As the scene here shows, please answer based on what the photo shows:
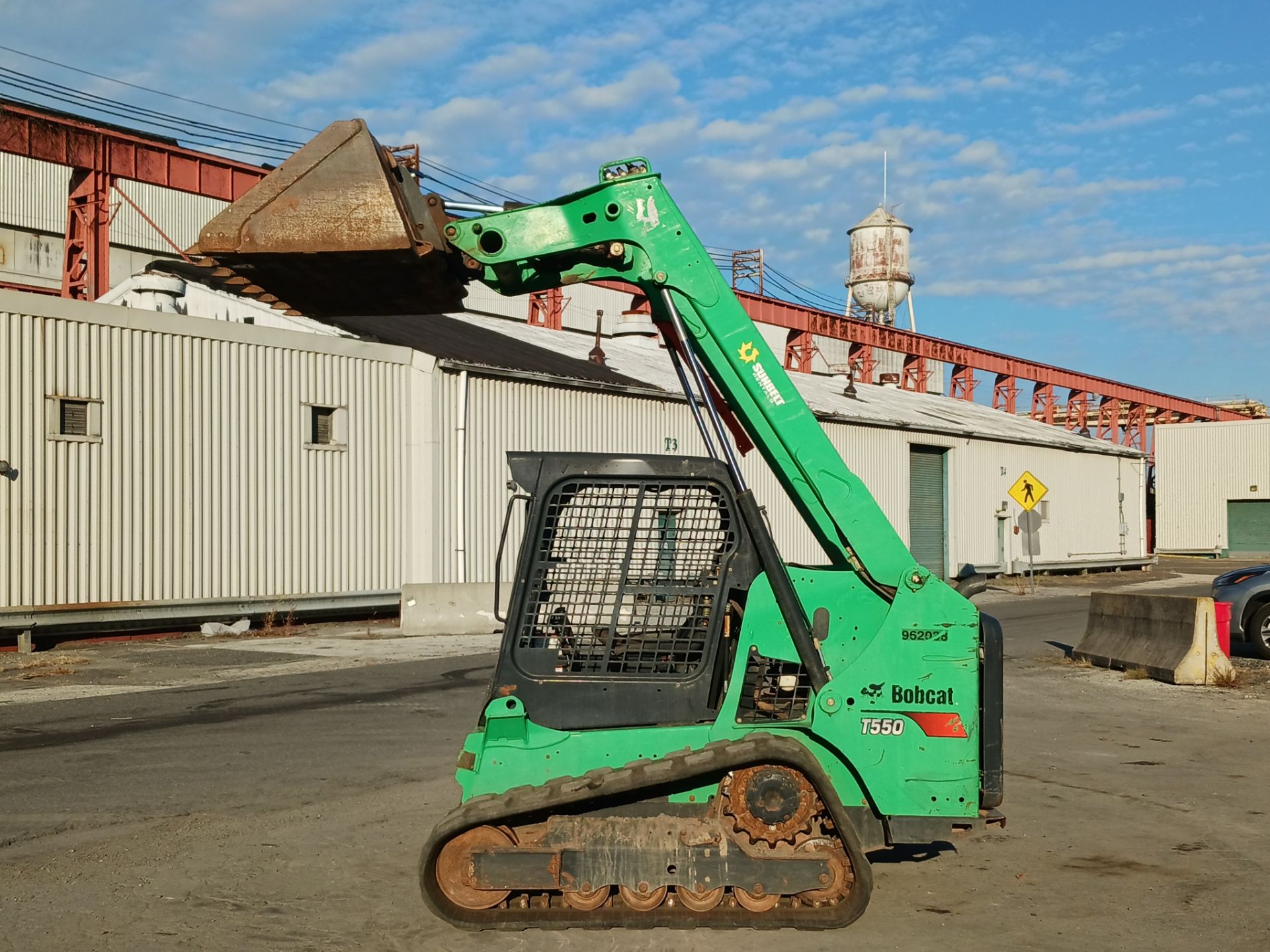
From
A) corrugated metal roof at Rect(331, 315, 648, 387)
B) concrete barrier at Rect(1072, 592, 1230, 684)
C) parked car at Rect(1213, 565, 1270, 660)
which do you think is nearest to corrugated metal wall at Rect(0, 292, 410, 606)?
corrugated metal roof at Rect(331, 315, 648, 387)

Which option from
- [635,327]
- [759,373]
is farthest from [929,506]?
[759,373]

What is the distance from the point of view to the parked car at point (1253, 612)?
16109 millimetres

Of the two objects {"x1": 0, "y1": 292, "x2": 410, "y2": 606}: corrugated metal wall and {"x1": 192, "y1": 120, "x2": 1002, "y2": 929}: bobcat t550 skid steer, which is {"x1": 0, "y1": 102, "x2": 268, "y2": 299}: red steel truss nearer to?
{"x1": 0, "y1": 292, "x2": 410, "y2": 606}: corrugated metal wall

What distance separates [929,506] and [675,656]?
118 feet

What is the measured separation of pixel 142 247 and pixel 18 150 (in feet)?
83.6

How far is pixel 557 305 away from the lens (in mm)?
42156

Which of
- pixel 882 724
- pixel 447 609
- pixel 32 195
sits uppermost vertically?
pixel 32 195

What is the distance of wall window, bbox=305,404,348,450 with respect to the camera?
70.0 ft

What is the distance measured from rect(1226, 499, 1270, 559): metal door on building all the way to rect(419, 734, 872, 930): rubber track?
2380 inches

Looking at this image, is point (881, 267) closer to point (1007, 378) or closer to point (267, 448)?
point (1007, 378)

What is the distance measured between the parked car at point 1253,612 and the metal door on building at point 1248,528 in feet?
154

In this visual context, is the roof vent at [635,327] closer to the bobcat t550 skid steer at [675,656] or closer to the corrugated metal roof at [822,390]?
the corrugated metal roof at [822,390]

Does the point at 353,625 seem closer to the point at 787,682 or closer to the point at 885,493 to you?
the point at 787,682

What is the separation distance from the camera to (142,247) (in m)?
47.4
